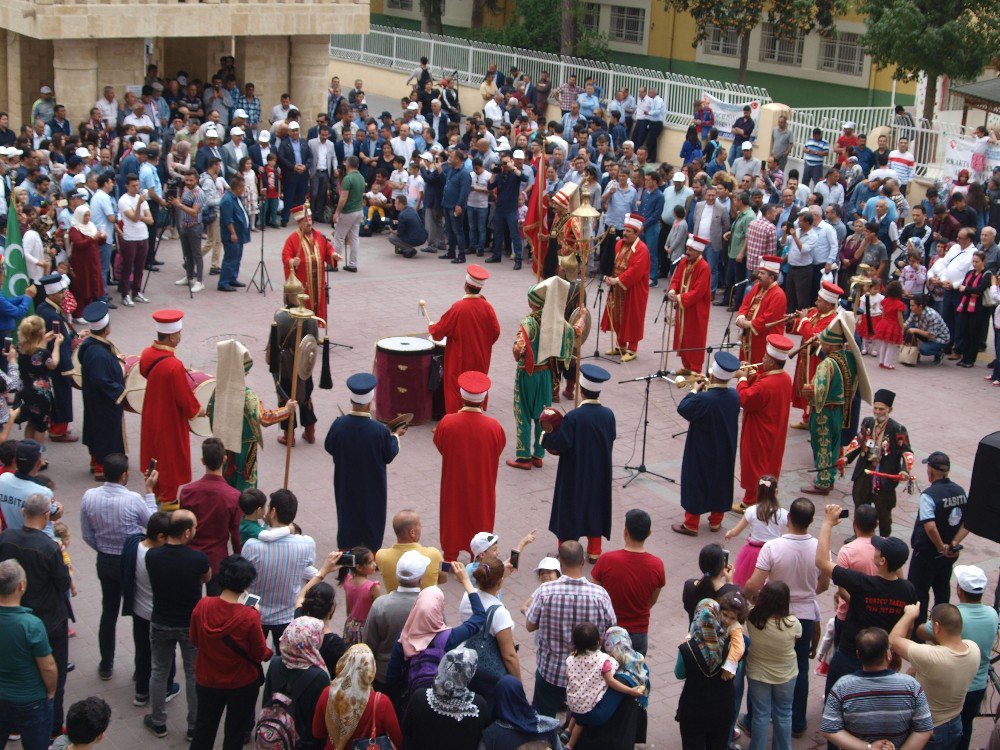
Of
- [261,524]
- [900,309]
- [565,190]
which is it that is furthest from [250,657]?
[900,309]

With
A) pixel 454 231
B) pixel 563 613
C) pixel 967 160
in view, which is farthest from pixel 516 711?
pixel 967 160

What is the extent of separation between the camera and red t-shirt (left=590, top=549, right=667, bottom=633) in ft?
25.6

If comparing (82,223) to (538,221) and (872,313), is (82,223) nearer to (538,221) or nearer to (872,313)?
(538,221)

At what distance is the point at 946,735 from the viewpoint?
286 inches

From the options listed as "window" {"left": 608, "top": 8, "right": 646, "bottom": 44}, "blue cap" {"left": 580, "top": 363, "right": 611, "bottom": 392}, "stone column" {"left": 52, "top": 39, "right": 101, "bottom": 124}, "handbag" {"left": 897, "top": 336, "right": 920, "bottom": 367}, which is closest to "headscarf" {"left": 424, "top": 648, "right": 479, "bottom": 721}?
"blue cap" {"left": 580, "top": 363, "right": 611, "bottom": 392}

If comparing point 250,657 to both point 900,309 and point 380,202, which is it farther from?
point 380,202

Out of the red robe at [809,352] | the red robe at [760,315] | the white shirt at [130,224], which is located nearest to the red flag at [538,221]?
the red robe at [760,315]

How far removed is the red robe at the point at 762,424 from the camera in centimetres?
1116

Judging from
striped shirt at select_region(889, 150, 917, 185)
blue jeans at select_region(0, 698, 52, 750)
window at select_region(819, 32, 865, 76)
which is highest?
window at select_region(819, 32, 865, 76)

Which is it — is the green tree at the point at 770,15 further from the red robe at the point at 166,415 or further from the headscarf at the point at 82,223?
the red robe at the point at 166,415

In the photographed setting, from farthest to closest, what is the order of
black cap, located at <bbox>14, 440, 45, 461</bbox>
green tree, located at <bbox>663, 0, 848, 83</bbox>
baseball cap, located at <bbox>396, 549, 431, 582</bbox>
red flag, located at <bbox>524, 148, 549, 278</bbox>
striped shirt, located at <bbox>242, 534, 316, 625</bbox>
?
green tree, located at <bbox>663, 0, 848, 83</bbox>
red flag, located at <bbox>524, 148, 549, 278</bbox>
black cap, located at <bbox>14, 440, 45, 461</bbox>
striped shirt, located at <bbox>242, 534, 316, 625</bbox>
baseball cap, located at <bbox>396, 549, 431, 582</bbox>

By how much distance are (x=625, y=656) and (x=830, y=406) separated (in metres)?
5.71

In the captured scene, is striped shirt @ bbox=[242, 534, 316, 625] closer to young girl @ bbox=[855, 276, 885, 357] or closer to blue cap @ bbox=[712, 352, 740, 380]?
blue cap @ bbox=[712, 352, 740, 380]

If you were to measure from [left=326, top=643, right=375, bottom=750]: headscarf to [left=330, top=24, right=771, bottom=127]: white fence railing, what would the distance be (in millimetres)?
19988
